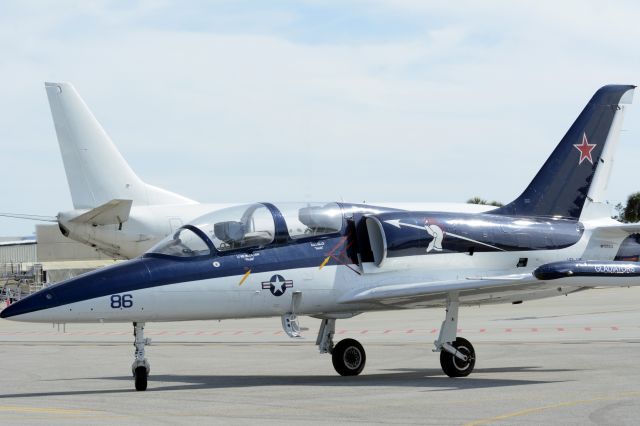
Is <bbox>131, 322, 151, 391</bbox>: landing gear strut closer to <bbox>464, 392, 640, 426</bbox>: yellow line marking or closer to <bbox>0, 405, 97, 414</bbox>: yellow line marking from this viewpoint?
<bbox>0, 405, 97, 414</bbox>: yellow line marking

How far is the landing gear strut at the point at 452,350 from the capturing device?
54.2ft

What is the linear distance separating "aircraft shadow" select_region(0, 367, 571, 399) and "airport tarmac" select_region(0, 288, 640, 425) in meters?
0.02

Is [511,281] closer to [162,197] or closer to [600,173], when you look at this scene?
[600,173]

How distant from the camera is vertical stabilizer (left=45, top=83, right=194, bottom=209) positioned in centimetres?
3641

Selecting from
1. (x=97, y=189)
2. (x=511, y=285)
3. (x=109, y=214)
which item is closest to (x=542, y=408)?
(x=511, y=285)

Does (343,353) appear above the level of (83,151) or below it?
below

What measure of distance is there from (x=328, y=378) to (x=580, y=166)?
5.97m

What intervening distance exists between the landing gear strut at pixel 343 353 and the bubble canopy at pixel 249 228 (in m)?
1.89

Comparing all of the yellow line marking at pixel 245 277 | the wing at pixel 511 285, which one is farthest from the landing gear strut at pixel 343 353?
the yellow line marking at pixel 245 277

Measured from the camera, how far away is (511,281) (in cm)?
1566

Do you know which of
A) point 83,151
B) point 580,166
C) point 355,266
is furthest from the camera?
point 83,151

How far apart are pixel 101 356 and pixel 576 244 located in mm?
10484

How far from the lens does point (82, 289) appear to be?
48.4 feet

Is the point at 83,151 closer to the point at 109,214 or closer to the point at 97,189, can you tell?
the point at 97,189
